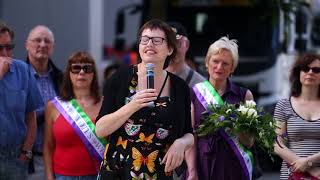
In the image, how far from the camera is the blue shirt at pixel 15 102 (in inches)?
190

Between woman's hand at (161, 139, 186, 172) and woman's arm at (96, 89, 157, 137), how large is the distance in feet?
1.06

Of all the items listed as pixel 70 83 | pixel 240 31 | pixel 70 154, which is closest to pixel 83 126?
pixel 70 154

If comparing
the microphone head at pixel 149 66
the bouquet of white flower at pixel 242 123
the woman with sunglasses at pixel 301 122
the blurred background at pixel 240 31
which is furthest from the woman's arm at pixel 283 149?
the blurred background at pixel 240 31

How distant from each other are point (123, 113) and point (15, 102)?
1255 millimetres

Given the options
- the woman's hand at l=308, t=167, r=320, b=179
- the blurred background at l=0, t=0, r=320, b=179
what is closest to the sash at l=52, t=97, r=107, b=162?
the woman's hand at l=308, t=167, r=320, b=179

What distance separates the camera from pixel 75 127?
523 centimetres

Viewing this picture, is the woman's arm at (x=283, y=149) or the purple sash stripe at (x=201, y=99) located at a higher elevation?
the purple sash stripe at (x=201, y=99)

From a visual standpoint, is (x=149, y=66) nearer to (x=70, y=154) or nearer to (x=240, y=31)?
(x=70, y=154)

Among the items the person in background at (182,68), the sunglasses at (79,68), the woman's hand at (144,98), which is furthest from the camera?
the person in background at (182,68)

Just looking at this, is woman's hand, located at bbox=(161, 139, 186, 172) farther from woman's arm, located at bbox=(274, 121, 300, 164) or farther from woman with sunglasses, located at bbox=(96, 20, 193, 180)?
woman's arm, located at bbox=(274, 121, 300, 164)

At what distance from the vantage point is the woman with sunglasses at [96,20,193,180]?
4023 millimetres

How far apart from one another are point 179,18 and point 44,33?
644 centimetres

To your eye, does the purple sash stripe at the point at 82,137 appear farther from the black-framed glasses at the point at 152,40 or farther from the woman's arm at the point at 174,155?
the black-framed glasses at the point at 152,40

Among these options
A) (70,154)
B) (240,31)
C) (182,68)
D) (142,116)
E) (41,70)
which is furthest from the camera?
(240,31)
